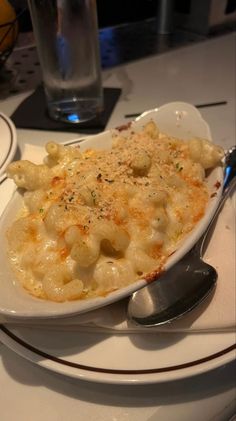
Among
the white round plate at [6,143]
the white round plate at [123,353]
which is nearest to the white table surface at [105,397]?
the white round plate at [123,353]

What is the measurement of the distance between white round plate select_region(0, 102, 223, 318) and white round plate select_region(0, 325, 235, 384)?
42mm

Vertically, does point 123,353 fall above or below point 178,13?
below

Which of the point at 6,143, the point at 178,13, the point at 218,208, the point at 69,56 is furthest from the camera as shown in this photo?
the point at 178,13

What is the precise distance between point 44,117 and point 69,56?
151 mm

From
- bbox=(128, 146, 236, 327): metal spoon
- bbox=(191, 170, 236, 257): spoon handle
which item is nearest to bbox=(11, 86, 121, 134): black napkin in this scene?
bbox=(191, 170, 236, 257): spoon handle

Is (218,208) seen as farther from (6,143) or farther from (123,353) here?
(6,143)

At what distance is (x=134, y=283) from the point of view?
46cm

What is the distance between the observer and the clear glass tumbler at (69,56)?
2.78 feet

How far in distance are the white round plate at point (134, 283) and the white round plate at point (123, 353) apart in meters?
0.04

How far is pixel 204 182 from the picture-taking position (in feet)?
2.00

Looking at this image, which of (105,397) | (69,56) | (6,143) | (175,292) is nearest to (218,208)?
(175,292)

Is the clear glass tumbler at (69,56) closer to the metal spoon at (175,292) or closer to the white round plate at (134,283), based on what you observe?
the white round plate at (134,283)

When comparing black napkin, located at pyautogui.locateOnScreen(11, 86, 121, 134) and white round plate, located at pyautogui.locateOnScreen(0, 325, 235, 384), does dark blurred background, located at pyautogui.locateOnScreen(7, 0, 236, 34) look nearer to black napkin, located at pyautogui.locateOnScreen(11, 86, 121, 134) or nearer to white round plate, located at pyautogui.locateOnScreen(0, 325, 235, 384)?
black napkin, located at pyautogui.locateOnScreen(11, 86, 121, 134)

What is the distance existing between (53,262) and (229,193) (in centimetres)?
31
